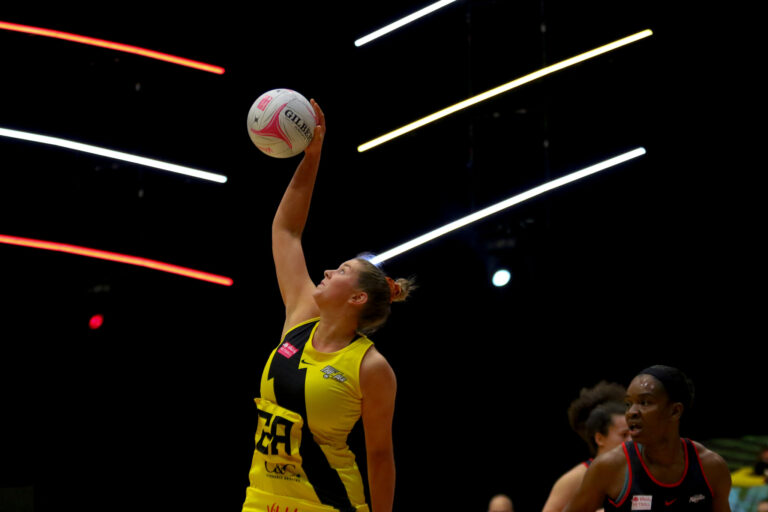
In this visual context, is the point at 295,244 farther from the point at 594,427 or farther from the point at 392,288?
the point at 594,427

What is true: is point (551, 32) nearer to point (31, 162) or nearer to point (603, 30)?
point (603, 30)

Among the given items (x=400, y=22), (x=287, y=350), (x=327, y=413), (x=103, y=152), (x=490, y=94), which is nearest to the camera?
(x=327, y=413)

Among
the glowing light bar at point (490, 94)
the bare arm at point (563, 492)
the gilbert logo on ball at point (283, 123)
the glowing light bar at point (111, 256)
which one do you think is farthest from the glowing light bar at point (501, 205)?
the gilbert logo on ball at point (283, 123)

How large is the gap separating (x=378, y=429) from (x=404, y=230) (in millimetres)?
3340

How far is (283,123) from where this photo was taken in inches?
136

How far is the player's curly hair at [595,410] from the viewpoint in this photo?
4547 millimetres

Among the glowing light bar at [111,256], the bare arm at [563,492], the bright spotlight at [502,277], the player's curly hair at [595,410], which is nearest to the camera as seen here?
the bare arm at [563,492]

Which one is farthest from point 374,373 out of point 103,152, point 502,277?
point 502,277

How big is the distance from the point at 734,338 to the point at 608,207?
1420 mm

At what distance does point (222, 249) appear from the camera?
231 inches

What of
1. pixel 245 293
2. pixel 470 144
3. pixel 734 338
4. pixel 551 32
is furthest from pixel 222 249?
pixel 734 338

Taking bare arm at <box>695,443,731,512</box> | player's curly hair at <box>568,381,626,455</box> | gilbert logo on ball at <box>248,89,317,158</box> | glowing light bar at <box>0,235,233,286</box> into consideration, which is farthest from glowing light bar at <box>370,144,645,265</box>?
bare arm at <box>695,443,731,512</box>

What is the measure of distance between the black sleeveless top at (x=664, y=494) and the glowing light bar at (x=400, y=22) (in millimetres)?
2977

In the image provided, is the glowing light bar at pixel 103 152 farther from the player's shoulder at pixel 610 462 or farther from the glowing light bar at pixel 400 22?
the player's shoulder at pixel 610 462
